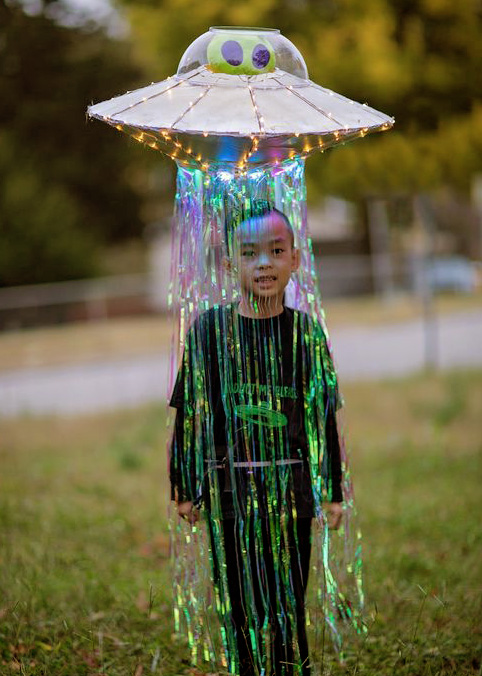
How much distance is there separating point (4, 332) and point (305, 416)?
36.9 feet

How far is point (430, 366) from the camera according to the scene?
1062cm

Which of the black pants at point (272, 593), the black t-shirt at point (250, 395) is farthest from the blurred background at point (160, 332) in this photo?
the black t-shirt at point (250, 395)

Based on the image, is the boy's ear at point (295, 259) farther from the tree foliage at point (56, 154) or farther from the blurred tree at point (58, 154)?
the tree foliage at point (56, 154)

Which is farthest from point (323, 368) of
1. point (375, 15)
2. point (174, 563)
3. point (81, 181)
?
point (81, 181)

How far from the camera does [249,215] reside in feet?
8.72

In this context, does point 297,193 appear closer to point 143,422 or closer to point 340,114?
point 340,114

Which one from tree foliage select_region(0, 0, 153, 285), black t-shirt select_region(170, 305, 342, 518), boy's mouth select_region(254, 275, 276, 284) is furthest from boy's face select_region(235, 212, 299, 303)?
tree foliage select_region(0, 0, 153, 285)

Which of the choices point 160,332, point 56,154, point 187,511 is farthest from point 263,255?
point 56,154

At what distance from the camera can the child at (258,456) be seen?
272cm

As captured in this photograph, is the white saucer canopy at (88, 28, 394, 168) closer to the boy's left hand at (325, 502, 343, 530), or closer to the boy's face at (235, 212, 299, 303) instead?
the boy's face at (235, 212, 299, 303)

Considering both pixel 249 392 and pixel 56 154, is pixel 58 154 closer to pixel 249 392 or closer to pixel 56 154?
pixel 56 154

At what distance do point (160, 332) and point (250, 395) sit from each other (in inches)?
489

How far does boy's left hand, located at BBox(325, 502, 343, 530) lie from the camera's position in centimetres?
281

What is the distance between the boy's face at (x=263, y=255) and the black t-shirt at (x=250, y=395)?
0.37 ft
